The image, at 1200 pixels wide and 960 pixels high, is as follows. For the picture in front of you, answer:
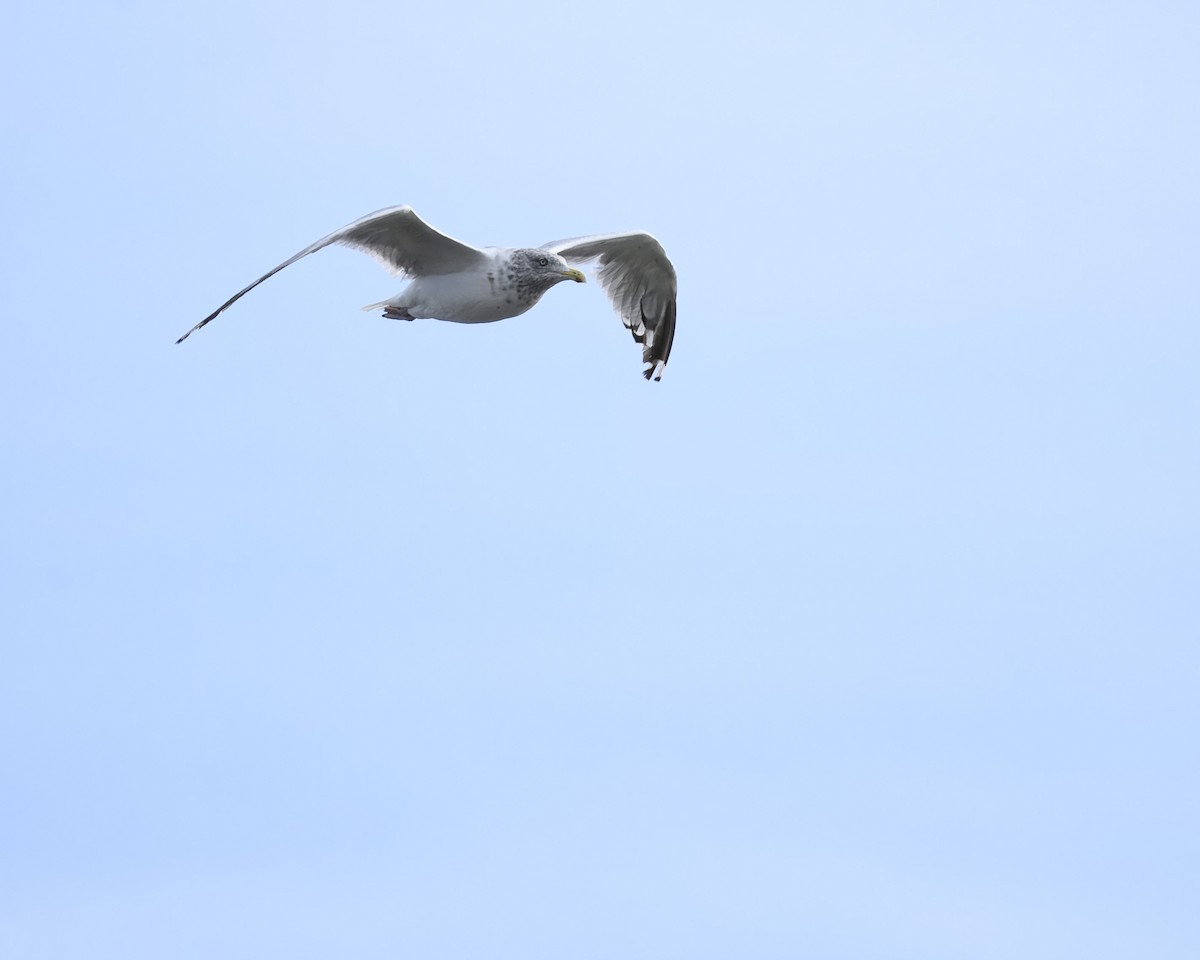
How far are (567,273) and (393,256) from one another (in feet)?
5.59

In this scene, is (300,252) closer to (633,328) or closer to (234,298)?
(234,298)

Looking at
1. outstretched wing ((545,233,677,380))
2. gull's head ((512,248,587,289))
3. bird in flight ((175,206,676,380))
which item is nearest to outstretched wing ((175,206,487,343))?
bird in flight ((175,206,676,380))

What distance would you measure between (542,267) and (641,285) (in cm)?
385

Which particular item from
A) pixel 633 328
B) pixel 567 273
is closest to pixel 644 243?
pixel 633 328

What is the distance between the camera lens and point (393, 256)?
1562cm

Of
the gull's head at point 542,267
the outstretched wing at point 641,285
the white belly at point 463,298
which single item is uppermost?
the outstretched wing at point 641,285

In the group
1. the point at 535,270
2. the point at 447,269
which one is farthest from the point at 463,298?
the point at 535,270

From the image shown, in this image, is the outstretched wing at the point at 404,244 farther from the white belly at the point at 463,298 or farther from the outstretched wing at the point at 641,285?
the outstretched wing at the point at 641,285

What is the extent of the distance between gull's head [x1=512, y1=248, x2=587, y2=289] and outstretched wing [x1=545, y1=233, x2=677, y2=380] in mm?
2324

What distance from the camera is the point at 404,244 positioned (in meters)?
15.4

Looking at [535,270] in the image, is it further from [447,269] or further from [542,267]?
[447,269]

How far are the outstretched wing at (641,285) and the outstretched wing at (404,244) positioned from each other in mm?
2625

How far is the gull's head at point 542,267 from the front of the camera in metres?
15.4

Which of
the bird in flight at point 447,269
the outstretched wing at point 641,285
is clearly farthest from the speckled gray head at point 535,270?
the outstretched wing at point 641,285
